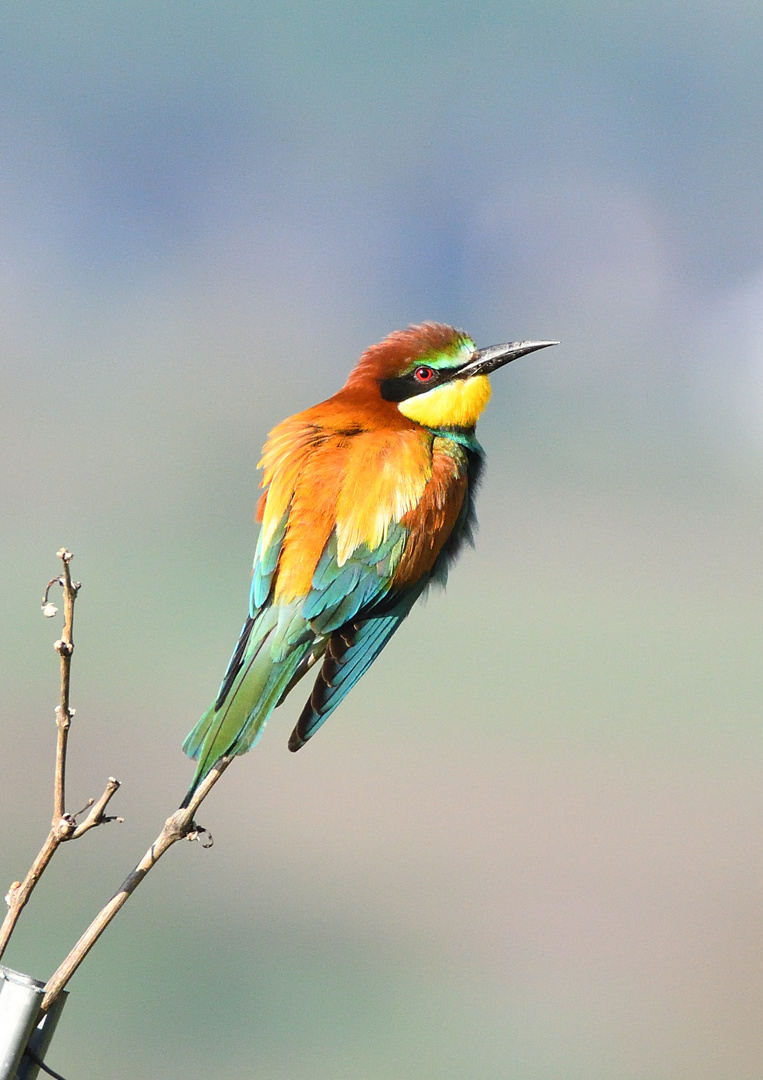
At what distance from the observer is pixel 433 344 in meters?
1.36

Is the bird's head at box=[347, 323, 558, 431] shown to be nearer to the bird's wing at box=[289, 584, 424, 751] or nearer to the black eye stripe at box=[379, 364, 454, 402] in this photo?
the black eye stripe at box=[379, 364, 454, 402]

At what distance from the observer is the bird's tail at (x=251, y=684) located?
964 millimetres

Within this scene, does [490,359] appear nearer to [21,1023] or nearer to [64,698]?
[64,698]

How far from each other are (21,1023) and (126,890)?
0.09m

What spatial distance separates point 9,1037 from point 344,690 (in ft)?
1.87

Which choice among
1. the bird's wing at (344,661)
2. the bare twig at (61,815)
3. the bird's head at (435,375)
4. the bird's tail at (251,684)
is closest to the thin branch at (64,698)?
the bare twig at (61,815)

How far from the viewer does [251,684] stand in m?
1.04

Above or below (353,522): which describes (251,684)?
below

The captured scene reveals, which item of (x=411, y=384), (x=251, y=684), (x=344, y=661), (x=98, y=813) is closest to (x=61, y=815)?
(x=98, y=813)

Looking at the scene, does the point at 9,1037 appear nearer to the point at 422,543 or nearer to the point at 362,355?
the point at 422,543

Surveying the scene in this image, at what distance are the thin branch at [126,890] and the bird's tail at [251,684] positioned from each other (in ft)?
0.62

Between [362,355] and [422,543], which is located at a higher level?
[362,355]

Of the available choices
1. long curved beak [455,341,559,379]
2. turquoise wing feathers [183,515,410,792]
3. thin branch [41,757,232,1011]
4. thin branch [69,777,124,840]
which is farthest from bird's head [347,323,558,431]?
thin branch [69,777,124,840]

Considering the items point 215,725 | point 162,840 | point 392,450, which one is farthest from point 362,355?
point 162,840
